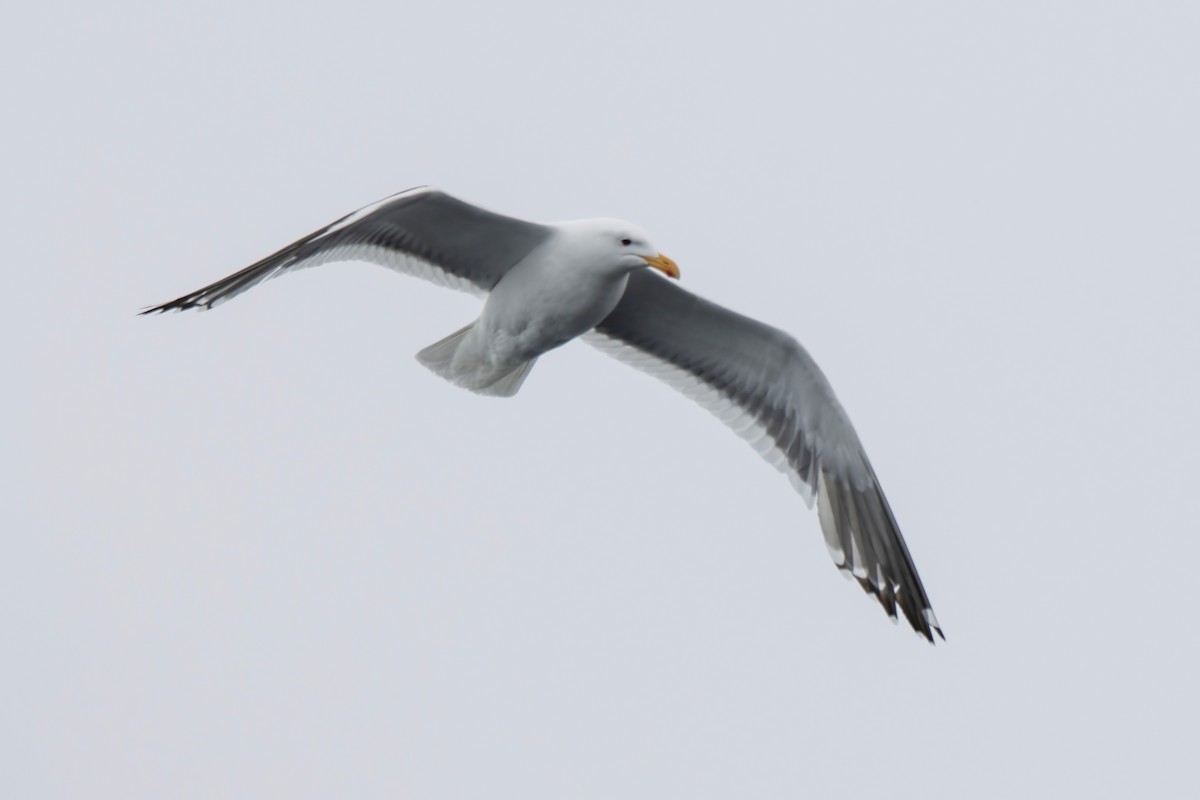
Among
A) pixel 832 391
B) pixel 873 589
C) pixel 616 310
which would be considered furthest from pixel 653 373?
→ pixel 873 589

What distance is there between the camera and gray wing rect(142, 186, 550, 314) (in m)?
8.85

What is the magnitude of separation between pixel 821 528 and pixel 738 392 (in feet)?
3.42

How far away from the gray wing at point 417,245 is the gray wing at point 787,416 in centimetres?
103

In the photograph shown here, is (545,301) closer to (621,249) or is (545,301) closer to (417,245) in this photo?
(621,249)

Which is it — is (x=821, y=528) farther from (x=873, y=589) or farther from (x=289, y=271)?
(x=289, y=271)

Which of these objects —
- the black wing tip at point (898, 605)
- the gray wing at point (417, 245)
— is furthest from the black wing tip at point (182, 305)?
the black wing tip at point (898, 605)

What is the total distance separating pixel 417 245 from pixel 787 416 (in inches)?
105

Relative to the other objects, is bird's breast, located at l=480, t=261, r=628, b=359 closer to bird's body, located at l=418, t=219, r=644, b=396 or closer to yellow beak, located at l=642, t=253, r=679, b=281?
bird's body, located at l=418, t=219, r=644, b=396

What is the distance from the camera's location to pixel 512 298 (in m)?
9.25

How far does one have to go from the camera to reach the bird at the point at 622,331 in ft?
29.5

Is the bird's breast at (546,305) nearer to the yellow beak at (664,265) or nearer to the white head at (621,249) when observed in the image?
the white head at (621,249)

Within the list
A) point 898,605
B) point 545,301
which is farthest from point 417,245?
point 898,605

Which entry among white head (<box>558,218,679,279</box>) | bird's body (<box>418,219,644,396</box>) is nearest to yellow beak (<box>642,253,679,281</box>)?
white head (<box>558,218,679,279</box>)

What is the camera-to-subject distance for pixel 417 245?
9625 mm
